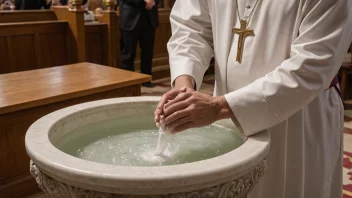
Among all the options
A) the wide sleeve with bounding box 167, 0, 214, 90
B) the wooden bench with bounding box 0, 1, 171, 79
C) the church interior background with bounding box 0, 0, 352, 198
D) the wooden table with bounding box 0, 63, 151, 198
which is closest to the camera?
the wide sleeve with bounding box 167, 0, 214, 90

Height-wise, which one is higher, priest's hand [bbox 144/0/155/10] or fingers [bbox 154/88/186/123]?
fingers [bbox 154/88/186/123]

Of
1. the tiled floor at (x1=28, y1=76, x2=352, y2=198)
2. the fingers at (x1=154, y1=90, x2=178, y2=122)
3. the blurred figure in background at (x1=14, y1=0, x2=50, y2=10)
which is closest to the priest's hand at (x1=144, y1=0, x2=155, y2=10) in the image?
the tiled floor at (x1=28, y1=76, x2=352, y2=198)

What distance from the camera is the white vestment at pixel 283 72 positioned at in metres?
1.21

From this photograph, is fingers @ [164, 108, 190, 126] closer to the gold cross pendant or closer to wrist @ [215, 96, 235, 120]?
wrist @ [215, 96, 235, 120]

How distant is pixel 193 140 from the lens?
1.46 meters

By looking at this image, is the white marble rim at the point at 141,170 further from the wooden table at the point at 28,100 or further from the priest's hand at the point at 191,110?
the wooden table at the point at 28,100

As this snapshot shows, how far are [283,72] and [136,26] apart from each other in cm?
434

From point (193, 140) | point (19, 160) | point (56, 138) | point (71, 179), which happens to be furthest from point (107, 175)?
point (19, 160)

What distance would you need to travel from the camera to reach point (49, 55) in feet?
15.7

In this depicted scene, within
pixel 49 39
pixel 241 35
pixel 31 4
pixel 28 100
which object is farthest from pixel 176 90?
pixel 31 4

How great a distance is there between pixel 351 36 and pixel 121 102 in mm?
822

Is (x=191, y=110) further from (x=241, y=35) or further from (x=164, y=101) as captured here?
(x=241, y=35)

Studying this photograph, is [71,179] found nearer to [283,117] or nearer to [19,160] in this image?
[283,117]

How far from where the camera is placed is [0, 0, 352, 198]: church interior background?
2672mm
